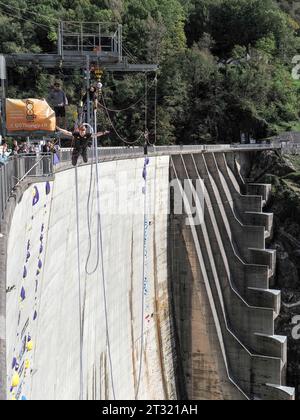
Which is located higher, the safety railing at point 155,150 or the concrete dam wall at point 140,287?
the safety railing at point 155,150

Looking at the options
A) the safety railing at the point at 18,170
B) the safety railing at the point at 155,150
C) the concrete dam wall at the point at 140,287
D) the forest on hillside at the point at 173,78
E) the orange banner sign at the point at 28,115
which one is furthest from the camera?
the forest on hillside at the point at 173,78

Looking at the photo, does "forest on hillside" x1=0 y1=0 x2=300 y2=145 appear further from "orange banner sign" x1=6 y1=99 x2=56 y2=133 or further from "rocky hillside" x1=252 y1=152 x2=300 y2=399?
"orange banner sign" x1=6 y1=99 x2=56 y2=133

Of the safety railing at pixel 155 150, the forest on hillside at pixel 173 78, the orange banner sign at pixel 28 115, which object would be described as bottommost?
the safety railing at pixel 155 150

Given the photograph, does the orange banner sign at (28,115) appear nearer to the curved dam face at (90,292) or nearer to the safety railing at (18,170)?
the safety railing at (18,170)

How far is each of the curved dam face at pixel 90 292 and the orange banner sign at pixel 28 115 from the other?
118cm

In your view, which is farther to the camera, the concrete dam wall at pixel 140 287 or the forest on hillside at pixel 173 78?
the forest on hillside at pixel 173 78

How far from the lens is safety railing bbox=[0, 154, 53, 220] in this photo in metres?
7.35

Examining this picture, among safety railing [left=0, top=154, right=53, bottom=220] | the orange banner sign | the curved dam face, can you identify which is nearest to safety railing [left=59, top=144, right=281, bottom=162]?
the curved dam face

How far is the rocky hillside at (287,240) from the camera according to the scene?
31406mm

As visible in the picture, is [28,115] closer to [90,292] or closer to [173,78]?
[90,292]

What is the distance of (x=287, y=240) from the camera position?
1330 inches

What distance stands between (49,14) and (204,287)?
48.4 m

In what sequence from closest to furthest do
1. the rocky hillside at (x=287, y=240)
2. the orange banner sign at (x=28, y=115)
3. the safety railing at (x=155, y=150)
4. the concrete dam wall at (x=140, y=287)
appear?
1. the concrete dam wall at (x=140, y=287)
2. the orange banner sign at (x=28, y=115)
3. the safety railing at (x=155, y=150)
4. the rocky hillside at (x=287, y=240)

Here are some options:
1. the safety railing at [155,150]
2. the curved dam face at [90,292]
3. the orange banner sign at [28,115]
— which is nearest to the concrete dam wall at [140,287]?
the curved dam face at [90,292]
